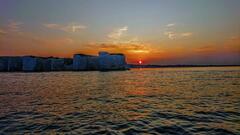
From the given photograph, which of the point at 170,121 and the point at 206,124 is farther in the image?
the point at 170,121

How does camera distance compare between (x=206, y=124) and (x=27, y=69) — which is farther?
(x=27, y=69)

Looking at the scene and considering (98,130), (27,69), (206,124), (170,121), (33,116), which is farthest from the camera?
(27,69)

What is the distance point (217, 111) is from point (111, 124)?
668cm

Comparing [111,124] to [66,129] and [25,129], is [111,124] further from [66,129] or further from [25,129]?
[25,129]

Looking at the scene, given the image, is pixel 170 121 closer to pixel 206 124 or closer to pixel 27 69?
pixel 206 124

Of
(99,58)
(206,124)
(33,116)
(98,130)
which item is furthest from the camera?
(99,58)

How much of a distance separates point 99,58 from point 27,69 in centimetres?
4379

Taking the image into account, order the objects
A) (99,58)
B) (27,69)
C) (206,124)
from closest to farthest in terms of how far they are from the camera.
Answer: (206,124)
(27,69)
(99,58)

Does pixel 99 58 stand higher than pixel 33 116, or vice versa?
pixel 99 58

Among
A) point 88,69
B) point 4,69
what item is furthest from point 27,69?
point 88,69

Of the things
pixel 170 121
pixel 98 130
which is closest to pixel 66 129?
pixel 98 130

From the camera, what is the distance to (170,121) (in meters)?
9.03

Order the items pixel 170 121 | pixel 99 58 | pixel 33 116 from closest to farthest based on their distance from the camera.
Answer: pixel 170 121, pixel 33 116, pixel 99 58

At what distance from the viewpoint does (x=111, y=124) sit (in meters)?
8.75
